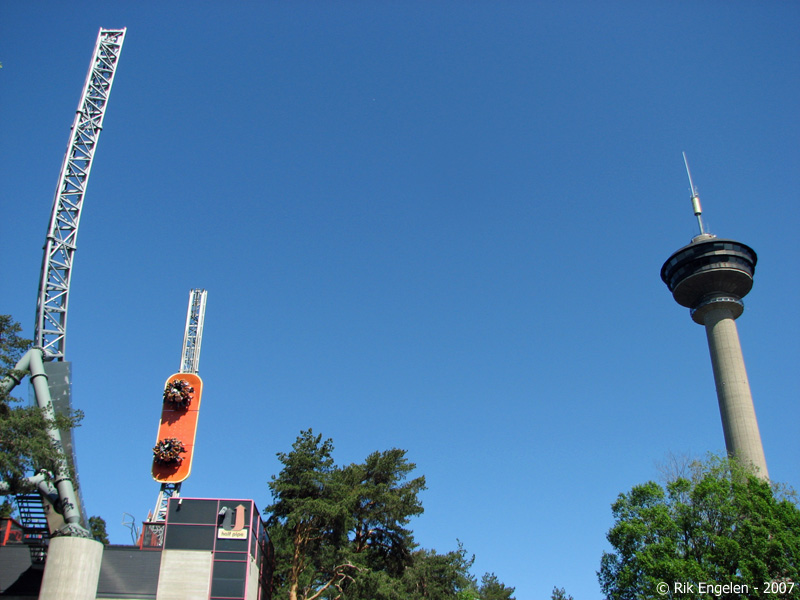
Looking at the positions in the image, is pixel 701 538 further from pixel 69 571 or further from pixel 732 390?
pixel 732 390

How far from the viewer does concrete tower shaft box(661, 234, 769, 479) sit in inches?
3371

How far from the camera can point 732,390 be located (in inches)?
3393

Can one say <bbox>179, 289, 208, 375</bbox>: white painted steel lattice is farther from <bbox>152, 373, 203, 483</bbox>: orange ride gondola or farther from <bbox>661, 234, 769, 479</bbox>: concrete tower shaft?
<bbox>661, 234, 769, 479</bbox>: concrete tower shaft

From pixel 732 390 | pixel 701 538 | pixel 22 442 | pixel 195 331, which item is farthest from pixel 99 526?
pixel 732 390

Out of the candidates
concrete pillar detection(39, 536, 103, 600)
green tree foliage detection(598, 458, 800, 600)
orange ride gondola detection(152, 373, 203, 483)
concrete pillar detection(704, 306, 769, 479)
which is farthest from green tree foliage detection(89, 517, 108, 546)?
concrete pillar detection(704, 306, 769, 479)

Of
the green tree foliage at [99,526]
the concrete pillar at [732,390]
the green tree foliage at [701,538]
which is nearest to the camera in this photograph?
the green tree foliage at [701,538]

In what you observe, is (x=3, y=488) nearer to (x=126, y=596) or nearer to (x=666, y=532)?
(x=126, y=596)

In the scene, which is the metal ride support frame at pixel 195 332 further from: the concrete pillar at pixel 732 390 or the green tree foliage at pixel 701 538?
the concrete pillar at pixel 732 390

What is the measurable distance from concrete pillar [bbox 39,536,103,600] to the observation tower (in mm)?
74950

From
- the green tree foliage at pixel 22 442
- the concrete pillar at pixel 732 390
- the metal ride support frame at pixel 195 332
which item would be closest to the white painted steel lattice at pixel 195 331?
the metal ride support frame at pixel 195 332

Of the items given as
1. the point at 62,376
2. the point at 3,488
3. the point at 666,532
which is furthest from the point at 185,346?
the point at 666,532

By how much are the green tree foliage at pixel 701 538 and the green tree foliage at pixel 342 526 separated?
10.0 m

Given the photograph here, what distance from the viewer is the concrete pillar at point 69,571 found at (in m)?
31.2

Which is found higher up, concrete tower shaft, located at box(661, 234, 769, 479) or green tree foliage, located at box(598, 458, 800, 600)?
concrete tower shaft, located at box(661, 234, 769, 479)
